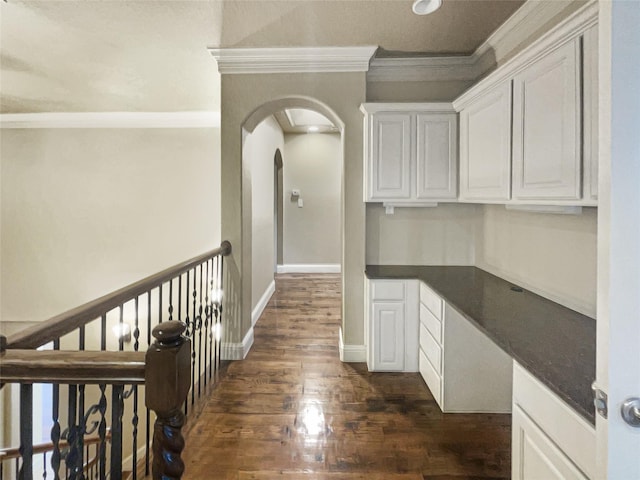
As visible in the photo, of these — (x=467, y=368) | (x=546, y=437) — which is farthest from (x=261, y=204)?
(x=546, y=437)

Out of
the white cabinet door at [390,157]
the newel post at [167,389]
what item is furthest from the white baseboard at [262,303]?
the newel post at [167,389]

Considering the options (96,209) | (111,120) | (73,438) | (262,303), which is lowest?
(262,303)

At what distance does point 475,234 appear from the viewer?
3.11 meters

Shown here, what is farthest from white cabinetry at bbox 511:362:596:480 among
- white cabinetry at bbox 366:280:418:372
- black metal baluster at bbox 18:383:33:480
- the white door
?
black metal baluster at bbox 18:383:33:480

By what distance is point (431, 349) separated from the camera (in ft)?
8.11

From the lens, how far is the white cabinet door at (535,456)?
110 centimetres

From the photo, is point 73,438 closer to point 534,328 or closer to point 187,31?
point 534,328

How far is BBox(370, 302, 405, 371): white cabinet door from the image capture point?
2.78m

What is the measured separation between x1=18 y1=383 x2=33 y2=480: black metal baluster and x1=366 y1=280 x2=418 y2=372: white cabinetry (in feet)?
7.28

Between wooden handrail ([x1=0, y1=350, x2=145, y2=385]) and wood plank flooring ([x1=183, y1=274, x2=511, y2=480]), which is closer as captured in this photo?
wooden handrail ([x1=0, y1=350, x2=145, y2=385])

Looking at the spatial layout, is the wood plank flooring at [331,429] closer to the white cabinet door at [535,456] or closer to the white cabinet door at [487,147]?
the white cabinet door at [535,456]

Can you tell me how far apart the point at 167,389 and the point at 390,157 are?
97.1 inches

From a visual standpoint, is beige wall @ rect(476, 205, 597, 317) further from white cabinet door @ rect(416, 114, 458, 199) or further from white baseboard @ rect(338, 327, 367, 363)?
white baseboard @ rect(338, 327, 367, 363)

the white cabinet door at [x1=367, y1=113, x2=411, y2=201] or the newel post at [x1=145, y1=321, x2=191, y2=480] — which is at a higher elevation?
the white cabinet door at [x1=367, y1=113, x2=411, y2=201]
